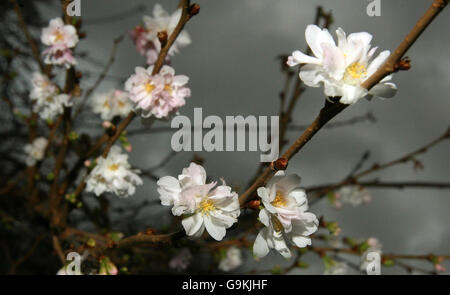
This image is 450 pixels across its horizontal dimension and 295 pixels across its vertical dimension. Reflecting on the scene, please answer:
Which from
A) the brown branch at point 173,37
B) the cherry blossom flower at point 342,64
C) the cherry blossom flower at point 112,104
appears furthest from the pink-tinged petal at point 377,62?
the cherry blossom flower at point 112,104

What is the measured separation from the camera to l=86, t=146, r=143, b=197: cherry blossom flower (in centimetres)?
128

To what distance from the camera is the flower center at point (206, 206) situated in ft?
2.56

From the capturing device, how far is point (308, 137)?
2.27 feet

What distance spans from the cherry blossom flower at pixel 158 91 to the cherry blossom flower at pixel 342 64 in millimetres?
457

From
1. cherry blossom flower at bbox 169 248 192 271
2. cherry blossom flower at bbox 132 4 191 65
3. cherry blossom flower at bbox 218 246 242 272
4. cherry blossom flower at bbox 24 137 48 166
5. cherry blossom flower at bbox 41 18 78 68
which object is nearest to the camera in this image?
cherry blossom flower at bbox 41 18 78 68

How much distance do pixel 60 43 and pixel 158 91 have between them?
44cm

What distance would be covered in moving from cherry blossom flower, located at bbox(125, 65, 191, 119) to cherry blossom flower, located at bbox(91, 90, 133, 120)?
0.48 m

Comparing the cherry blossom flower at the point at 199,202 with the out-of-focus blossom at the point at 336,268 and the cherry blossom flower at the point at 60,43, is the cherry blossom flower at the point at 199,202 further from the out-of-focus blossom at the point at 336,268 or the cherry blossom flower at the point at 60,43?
the out-of-focus blossom at the point at 336,268

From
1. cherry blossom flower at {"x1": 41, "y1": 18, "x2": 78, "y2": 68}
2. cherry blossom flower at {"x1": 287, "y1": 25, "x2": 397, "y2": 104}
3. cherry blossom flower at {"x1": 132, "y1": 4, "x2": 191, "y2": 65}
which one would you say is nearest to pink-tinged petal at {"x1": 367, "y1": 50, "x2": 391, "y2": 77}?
cherry blossom flower at {"x1": 287, "y1": 25, "x2": 397, "y2": 104}

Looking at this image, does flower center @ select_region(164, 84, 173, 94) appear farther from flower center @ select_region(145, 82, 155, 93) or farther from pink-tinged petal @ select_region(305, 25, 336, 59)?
pink-tinged petal @ select_region(305, 25, 336, 59)
